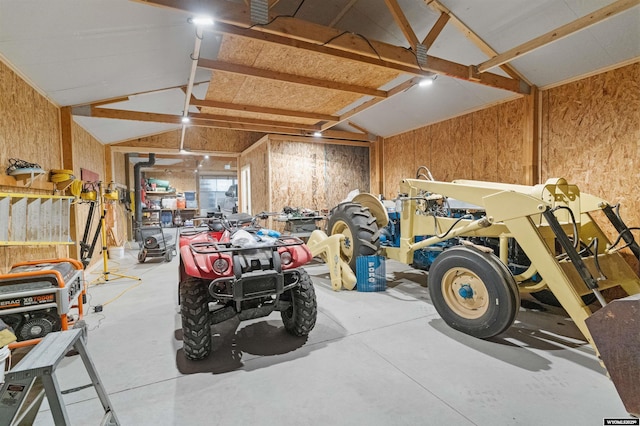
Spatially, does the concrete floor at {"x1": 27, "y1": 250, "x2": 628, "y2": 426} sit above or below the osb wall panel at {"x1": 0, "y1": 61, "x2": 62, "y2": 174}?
below

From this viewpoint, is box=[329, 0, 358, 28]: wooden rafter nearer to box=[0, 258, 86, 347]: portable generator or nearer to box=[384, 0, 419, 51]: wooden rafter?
box=[384, 0, 419, 51]: wooden rafter

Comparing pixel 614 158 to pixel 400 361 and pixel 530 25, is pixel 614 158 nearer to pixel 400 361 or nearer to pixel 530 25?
pixel 530 25

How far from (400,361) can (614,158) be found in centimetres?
387

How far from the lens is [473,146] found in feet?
18.9

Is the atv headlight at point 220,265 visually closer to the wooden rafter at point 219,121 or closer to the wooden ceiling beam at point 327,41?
the wooden ceiling beam at point 327,41

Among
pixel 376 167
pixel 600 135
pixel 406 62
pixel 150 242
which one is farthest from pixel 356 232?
pixel 150 242

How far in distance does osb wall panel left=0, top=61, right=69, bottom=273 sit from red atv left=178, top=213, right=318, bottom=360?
2.31m

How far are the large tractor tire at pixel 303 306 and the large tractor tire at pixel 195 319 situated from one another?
751 mm

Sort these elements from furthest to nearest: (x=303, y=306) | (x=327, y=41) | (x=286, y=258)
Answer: (x=327, y=41)
(x=303, y=306)
(x=286, y=258)

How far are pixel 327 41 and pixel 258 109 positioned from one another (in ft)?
10.5

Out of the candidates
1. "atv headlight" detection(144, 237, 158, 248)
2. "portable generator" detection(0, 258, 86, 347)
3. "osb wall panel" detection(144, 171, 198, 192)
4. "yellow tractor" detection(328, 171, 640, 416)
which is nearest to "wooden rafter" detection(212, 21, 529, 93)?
"yellow tractor" detection(328, 171, 640, 416)

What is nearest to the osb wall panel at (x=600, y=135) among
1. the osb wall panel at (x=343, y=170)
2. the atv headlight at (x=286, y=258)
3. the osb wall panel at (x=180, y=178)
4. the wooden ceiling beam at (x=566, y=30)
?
the wooden ceiling beam at (x=566, y=30)

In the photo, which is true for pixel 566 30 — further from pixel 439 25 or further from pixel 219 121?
pixel 219 121

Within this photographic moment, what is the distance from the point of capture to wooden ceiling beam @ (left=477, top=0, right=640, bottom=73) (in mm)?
2938
